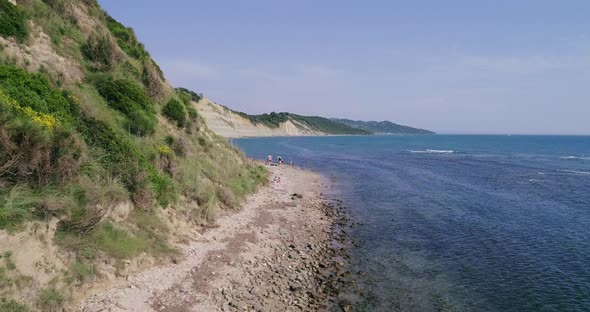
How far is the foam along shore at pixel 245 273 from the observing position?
11578 millimetres

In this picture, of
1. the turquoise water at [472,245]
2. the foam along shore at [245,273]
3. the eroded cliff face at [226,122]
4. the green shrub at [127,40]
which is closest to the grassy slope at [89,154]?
the foam along shore at [245,273]

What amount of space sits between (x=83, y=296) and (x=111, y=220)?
3134 mm

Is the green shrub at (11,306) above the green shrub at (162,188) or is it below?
below

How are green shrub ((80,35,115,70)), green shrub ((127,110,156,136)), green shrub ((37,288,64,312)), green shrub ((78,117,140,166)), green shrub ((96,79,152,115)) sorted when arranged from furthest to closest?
1. green shrub ((80,35,115,70))
2. green shrub ((96,79,152,115))
3. green shrub ((127,110,156,136))
4. green shrub ((78,117,140,166))
5. green shrub ((37,288,64,312))

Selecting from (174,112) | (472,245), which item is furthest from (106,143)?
(472,245)

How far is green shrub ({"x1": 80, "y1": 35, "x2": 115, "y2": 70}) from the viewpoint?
22.3 meters

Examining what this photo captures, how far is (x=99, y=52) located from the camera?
74.7 feet

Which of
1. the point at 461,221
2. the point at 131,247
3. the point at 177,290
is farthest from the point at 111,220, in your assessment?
the point at 461,221

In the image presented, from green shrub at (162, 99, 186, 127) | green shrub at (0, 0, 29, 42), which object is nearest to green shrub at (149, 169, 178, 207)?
green shrub at (162, 99, 186, 127)

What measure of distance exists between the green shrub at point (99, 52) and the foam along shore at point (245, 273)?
11.7 m

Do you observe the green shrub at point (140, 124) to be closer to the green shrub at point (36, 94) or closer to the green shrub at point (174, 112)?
the green shrub at point (36, 94)

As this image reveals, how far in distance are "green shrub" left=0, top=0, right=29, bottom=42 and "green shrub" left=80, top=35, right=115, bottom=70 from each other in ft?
14.4

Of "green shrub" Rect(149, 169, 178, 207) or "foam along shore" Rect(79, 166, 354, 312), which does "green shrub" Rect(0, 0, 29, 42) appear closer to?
"green shrub" Rect(149, 169, 178, 207)

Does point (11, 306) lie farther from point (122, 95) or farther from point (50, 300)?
point (122, 95)
